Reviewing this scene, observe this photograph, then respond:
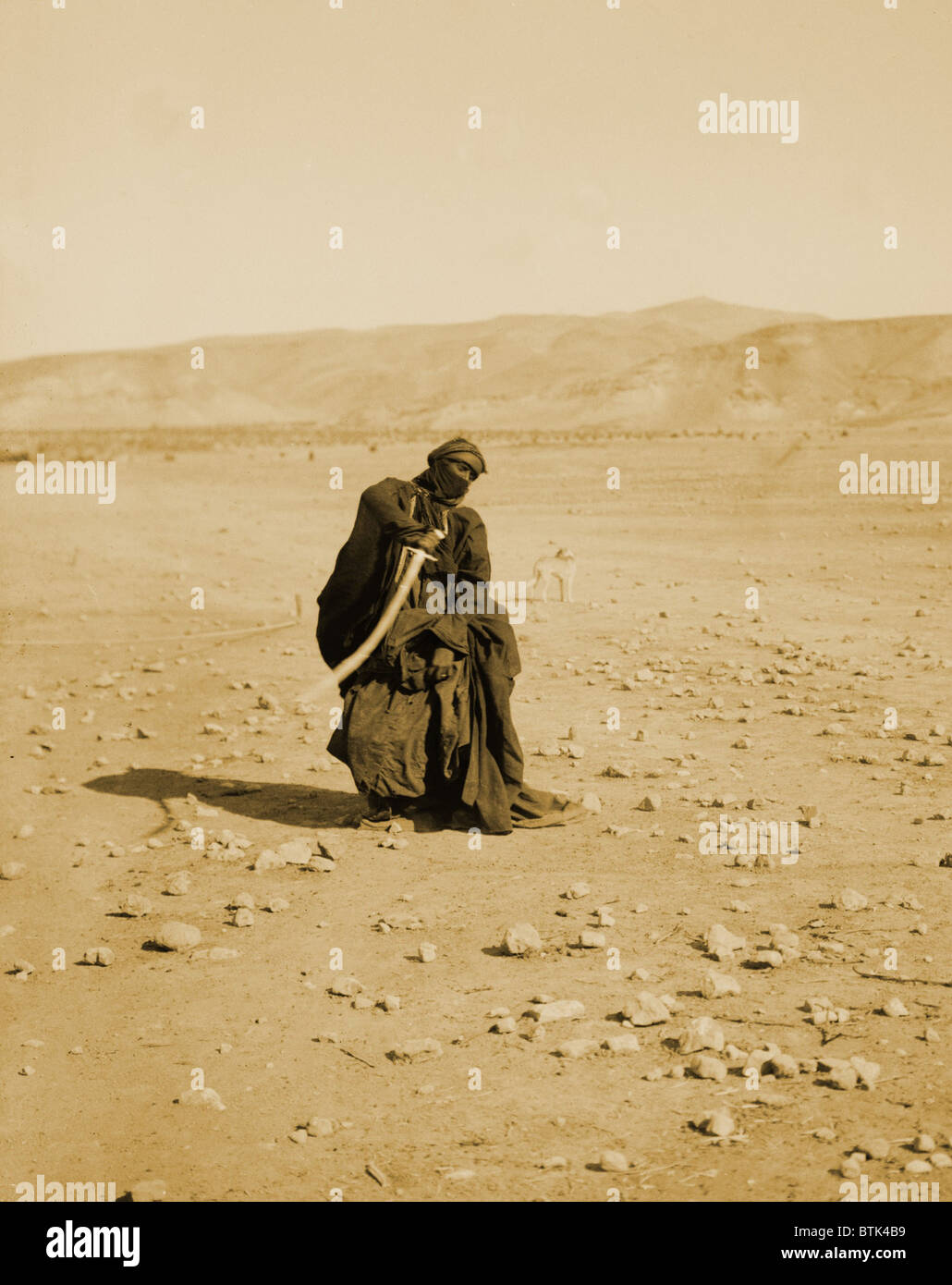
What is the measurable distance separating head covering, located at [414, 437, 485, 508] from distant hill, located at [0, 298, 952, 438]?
30885 mm

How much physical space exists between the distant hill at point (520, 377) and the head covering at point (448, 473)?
30.9m

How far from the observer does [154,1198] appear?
3.56m

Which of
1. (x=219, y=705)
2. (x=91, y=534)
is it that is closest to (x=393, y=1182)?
(x=219, y=705)

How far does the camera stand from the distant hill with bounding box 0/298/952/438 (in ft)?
243

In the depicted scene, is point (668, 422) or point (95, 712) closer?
point (95, 712)

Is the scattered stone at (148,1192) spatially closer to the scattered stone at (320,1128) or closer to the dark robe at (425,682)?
the scattered stone at (320,1128)

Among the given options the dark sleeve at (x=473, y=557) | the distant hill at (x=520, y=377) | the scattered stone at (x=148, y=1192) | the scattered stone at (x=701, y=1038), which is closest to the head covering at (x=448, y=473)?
the dark sleeve at (x=473, y=557)

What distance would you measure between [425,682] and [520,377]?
360 ft

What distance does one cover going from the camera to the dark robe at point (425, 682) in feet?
21.0

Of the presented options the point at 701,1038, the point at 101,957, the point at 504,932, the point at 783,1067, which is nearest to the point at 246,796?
the point at 101,957

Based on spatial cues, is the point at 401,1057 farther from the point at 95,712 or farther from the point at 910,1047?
the point at 95,712

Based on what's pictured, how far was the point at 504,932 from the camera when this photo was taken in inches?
203

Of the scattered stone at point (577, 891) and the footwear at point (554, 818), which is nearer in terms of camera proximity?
the scattered stone at point (577, 891)

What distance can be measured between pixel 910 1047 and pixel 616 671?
19.2 ft
